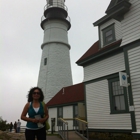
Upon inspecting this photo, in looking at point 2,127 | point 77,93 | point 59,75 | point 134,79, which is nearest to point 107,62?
point 134,79

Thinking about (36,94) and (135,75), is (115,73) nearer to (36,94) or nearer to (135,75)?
(135,75)

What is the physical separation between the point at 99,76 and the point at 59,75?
1101 cm

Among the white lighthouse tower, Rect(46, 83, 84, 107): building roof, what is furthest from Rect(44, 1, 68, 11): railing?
Rect(46, 83, 84, 107): building roof

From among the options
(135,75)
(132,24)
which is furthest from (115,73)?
(132,24)

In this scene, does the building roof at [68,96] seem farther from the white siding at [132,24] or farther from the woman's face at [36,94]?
the woman's face at [36,94]

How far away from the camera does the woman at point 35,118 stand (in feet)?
12.1

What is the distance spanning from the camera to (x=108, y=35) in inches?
496

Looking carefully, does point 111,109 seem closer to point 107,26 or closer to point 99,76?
point 99,76

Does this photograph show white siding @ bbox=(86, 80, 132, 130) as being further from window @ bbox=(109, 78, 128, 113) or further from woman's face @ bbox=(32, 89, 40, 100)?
woman's face @ bbox=(32, 89, 40, 100)

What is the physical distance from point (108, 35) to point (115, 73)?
303cm

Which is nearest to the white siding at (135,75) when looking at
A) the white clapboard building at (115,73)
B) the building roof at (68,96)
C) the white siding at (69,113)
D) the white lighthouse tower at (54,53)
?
the white clapboard building at (115,73)

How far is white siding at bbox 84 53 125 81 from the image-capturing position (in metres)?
10.9

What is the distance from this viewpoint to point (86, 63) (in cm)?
1354

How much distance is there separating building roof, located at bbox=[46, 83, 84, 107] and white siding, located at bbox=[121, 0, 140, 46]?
8.88 meters
